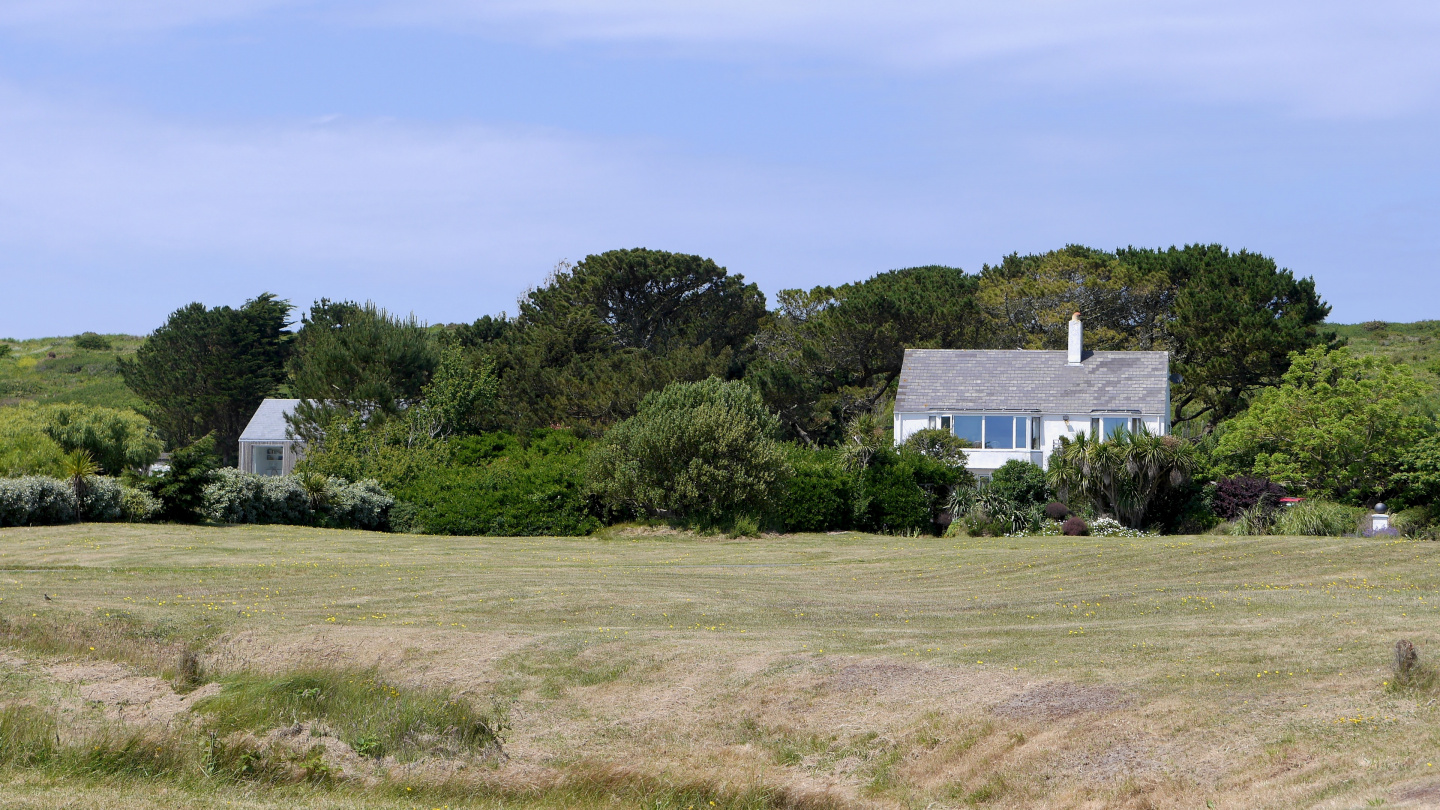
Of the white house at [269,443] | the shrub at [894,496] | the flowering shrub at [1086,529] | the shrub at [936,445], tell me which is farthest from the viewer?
the white house at [269,443]

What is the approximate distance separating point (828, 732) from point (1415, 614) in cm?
901

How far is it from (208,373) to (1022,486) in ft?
188

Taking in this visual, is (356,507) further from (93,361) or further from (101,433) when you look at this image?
(93,361)

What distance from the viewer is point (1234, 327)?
56.2 m

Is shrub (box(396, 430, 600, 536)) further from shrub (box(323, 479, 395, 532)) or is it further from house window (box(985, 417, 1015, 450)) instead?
house window (box(985, 417, 1015, 450))

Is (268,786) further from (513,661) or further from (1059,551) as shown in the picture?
(1059,551)

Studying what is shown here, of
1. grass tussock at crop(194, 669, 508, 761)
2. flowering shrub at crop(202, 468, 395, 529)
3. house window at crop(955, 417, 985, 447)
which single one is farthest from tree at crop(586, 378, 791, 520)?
grass tussock at crop(194, 669, 508, 761)

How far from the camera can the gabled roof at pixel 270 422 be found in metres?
61.8

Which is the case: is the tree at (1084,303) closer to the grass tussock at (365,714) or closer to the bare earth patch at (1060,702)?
the bare earth patch at (1060,702)

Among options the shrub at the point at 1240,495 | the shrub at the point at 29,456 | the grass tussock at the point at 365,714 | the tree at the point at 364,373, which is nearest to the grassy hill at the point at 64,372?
the tree at the point at 364,373

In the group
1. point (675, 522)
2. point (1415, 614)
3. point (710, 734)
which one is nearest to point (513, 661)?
point (710, 734)

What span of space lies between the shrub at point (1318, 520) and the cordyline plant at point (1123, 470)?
3814mm

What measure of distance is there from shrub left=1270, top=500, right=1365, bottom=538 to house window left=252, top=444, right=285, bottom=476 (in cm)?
4737

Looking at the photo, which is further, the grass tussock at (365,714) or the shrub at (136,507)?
the shrub at (136,507)
